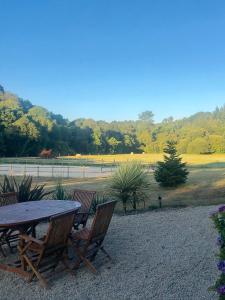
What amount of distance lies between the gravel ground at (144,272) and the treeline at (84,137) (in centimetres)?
5677

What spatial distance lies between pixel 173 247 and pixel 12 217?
9.40 ft

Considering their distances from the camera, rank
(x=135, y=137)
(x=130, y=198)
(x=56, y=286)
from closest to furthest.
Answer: (x=56, y=286), (x=130, y=198), (x=135, y=137)

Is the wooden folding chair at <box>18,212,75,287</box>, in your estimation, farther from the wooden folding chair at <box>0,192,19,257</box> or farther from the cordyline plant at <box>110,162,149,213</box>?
the cordyline plant at <box>110,162,149,213</box>

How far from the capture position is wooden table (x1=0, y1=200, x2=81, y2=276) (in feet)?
15.7

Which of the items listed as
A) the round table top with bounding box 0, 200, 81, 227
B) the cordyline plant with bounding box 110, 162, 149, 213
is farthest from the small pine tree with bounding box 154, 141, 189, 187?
the round table top with bounding box 0, 200, 81, 227

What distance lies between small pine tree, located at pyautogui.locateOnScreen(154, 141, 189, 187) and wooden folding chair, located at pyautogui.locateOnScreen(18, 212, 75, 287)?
13058 millimetres

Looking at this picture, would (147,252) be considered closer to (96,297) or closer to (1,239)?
(96,297)

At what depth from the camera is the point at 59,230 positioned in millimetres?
4625

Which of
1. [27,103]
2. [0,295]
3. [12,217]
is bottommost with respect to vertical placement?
[0,295]

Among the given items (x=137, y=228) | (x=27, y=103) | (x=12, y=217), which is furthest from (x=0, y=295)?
(x=27, y=103)

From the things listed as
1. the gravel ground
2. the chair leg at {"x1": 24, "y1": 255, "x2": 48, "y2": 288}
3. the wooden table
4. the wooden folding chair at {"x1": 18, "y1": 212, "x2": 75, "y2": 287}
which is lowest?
the gravel ground

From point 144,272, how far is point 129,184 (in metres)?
6.28

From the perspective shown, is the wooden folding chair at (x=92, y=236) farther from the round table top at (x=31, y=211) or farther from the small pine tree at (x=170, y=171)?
the small pine tree at (x=170, y=171)

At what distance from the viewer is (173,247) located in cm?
623
